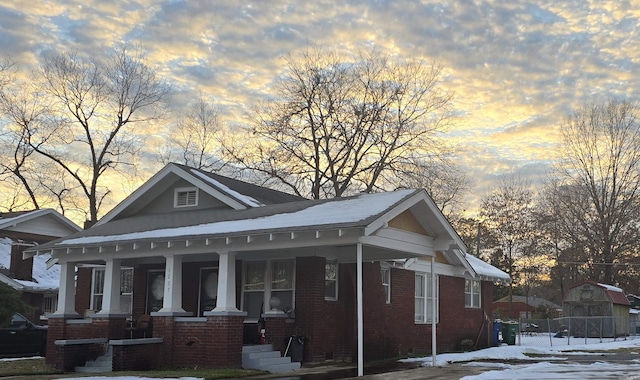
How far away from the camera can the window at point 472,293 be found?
27.2 meters

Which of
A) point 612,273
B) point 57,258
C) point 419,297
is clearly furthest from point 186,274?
point 612,273

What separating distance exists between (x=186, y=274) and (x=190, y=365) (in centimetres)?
398

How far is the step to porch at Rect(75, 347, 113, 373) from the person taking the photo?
55.3ft

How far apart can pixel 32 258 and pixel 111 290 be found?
1313cm

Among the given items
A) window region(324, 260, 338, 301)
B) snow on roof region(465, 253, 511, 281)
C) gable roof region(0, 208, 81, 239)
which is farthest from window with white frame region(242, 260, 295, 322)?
gable roof region(0, 208, 81, 239)

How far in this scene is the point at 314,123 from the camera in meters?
48.6

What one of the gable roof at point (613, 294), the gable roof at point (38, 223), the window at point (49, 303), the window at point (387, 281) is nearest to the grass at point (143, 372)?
the window at point (387, 281)

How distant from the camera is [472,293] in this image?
27719 mm

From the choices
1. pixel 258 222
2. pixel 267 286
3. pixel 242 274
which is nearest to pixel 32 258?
pixel 242 274

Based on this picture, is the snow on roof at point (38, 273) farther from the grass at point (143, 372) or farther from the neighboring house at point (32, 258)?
the grass at point (143, 372)

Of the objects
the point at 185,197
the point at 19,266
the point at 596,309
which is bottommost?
the point at 596,309

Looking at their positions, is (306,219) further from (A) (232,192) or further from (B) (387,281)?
(B) (387,281)

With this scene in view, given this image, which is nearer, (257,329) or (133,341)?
(133,341)

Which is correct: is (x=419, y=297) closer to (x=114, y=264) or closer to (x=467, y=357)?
(x=467, y=357)
